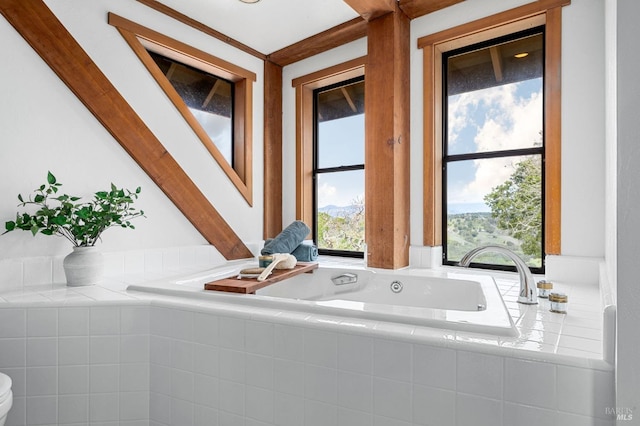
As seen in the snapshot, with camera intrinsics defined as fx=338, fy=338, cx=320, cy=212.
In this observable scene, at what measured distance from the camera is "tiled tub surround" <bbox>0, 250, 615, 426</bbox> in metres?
0.92

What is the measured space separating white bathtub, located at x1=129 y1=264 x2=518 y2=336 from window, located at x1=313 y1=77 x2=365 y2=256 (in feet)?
2.28

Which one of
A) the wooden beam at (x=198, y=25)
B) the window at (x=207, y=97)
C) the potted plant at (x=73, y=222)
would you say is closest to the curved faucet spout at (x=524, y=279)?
the potted plant at (x=73, y=222)

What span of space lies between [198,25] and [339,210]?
1748 mm

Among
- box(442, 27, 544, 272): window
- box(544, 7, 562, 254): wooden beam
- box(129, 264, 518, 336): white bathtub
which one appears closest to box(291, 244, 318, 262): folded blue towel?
box(129, 264, 518, 336): white bathtub

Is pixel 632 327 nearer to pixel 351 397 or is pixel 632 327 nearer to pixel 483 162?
pixel 351 397

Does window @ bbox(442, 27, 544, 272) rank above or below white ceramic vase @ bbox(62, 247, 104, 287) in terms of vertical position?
above

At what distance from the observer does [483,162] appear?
7.22 feet

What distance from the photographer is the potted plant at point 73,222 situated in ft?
5.19

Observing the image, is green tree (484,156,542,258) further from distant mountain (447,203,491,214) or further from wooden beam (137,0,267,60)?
wooden beam (137,0,267,60)

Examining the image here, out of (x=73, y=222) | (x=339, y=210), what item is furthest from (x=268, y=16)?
(x=73, y=222)

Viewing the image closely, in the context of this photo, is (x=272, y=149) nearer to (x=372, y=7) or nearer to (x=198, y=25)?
(x=198, y=25)

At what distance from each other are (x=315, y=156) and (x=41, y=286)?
2.10m

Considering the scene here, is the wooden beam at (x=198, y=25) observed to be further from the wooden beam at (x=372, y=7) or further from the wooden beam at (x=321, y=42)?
the wooden beam at (x=372, y=7)

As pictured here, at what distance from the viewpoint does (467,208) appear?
2.26 meters
